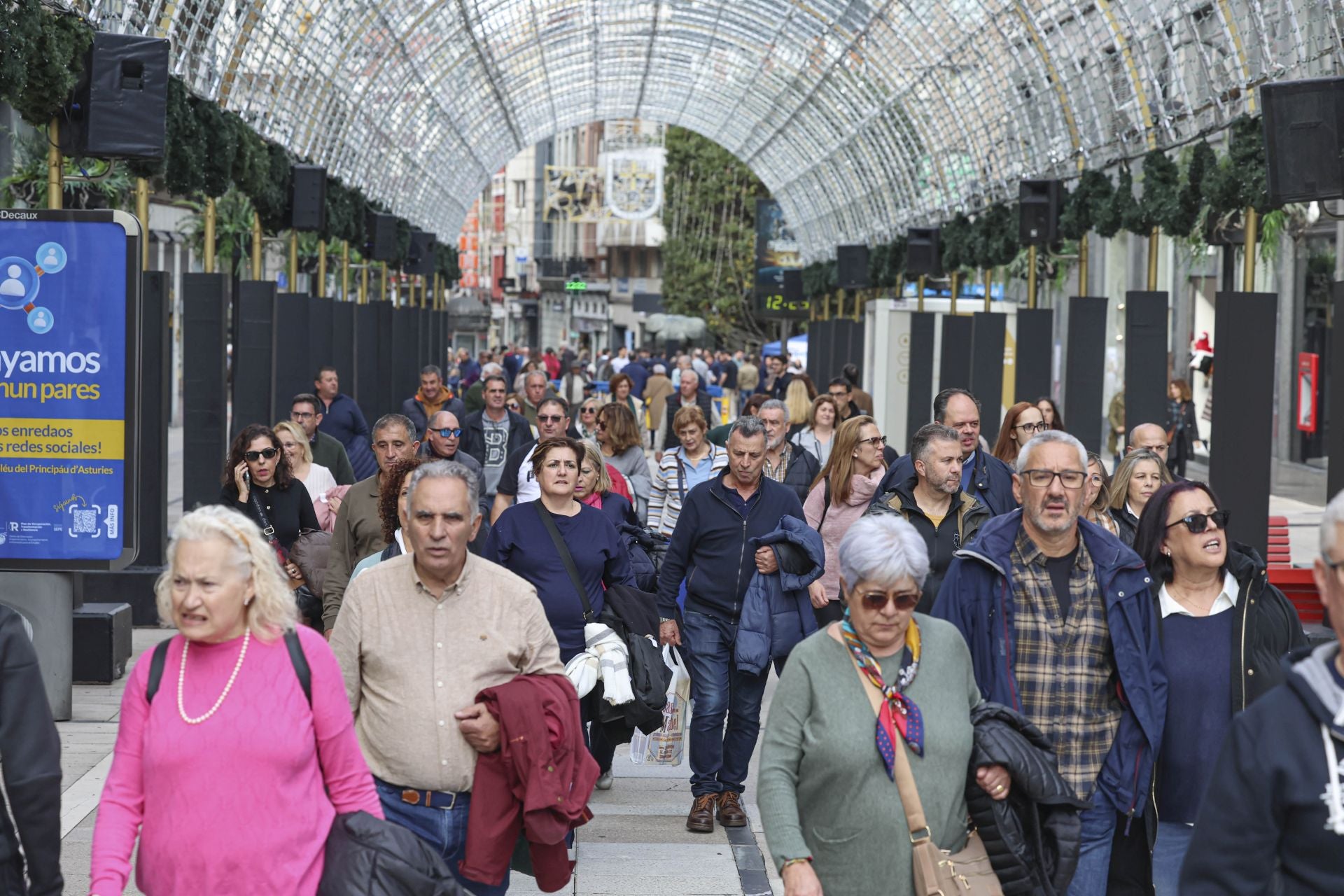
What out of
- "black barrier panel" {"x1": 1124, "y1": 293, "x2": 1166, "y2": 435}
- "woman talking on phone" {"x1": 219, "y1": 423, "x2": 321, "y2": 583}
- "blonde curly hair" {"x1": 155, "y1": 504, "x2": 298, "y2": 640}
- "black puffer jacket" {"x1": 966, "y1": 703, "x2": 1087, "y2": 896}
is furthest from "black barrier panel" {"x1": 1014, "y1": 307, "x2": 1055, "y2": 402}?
"blonde curly hair" {"x1": 155, "y1": 504, "x2": 298, "y2": 640}

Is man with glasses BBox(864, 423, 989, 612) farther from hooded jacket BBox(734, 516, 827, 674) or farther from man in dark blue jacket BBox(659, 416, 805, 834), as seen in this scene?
man in dark blue jacket BBox(659, 416, 805, 834)

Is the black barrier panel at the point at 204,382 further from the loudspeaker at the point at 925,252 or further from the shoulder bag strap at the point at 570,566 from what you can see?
the loudspeaker at the point at 925,252

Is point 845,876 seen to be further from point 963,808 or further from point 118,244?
point 118,244

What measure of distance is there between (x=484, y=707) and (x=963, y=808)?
1274mm

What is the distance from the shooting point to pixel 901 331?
85.1ft

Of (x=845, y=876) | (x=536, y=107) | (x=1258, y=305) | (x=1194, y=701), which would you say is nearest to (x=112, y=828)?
(x=845, y=876)

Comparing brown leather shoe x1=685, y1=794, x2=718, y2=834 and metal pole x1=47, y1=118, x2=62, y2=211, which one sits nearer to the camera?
brown leather shoe x1=685, y1=794, x2=718, y2=834

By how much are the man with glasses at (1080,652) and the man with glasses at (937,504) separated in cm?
173

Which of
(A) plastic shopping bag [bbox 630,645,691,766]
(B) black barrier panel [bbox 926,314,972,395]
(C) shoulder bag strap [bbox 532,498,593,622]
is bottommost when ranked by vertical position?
(A) plastic shopping bag [bbox 630,645,691,766]

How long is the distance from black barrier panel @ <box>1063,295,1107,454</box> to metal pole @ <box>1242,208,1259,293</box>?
11.9 ft

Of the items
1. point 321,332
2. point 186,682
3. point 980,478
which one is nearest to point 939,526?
point 980,478

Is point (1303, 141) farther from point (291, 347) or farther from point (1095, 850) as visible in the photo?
point (291, 347)

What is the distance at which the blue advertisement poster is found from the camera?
9180 mm

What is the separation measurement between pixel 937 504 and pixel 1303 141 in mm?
3472
